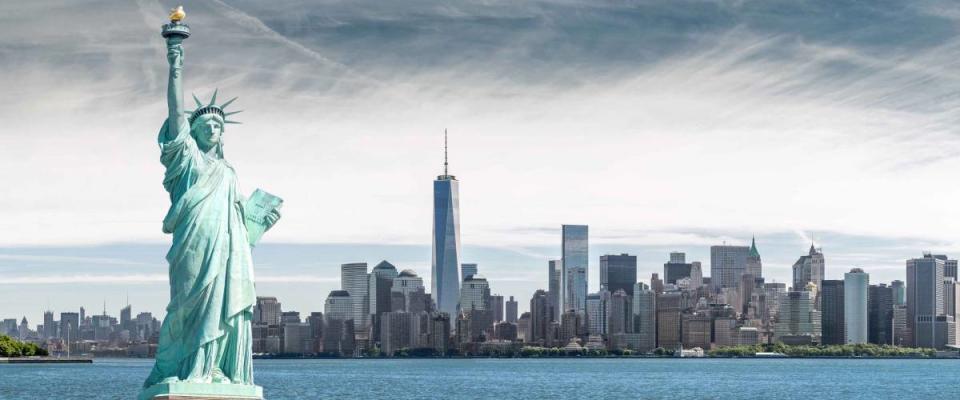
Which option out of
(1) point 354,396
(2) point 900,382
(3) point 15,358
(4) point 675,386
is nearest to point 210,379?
(1) point 354,396

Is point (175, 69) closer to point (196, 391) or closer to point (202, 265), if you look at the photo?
Answer: point (202, 265)

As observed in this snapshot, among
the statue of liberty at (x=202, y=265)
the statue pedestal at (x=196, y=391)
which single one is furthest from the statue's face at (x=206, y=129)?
the statue pedestal at (x=196, y=391)

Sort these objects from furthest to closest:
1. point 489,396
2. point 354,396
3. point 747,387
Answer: point 747,387 → point 489,396 → point 354,396

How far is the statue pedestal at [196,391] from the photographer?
32.7 meters

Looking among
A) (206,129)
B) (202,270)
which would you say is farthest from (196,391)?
(206,129)

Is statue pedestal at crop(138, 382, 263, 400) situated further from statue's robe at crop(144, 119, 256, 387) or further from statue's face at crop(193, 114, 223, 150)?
statue's face at crop(193, 114, 223, 150)

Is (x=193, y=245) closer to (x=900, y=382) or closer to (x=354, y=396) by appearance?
(x=354, y=396)

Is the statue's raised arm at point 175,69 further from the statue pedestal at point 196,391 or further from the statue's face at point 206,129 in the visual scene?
the statue pedestal at point 196,391

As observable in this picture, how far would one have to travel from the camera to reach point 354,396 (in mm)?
95438

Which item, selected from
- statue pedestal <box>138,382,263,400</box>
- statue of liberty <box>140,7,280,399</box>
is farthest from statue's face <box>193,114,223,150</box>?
statue pedestal <box>138,382,263,400</box>

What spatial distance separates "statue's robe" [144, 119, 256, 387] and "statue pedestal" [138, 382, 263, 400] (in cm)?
23

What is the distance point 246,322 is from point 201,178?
335cm

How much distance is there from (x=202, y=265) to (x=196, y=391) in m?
2.59

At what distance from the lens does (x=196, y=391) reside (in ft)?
108
